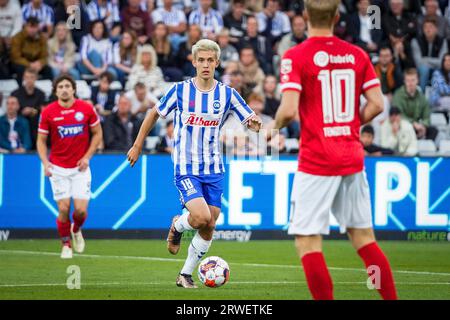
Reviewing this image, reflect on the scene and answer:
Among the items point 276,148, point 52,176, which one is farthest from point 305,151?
point 276,148

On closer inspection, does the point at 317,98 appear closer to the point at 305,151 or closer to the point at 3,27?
the point at 305,151

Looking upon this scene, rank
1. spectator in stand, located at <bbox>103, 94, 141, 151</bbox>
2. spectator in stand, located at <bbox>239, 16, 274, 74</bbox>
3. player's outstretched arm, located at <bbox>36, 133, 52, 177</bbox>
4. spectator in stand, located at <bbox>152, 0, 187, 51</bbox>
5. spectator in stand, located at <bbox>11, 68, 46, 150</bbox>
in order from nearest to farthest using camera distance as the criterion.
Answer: player's outstretched arm, located at <bbox>36, 133, 52, 177</bbox> → spectator in stand, located at <bbox>103, 94, 141, 151</bbox> → spectator in stand, located at <bbox>11, 68, 46, 150</bbox> → spectator in stand, located at <bbox>239, 16, 274, 74</bbox> → spectator in stand, located at <bbox>152, 0, 187, 51</bbox>

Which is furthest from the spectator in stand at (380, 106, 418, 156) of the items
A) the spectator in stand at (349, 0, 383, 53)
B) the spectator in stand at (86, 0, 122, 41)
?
the spectator in stand at (86, 0, 122, 41)

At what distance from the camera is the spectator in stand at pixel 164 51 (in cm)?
2053

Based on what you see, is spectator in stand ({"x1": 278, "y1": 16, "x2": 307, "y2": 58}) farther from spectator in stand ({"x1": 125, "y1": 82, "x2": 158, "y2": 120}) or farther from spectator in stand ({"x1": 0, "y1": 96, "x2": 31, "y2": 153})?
spectator in stand ({"x1": 0, "y1": 96, "x2": 31, "y2": 153})

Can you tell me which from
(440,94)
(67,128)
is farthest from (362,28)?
(67,128)

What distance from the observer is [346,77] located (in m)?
7.90

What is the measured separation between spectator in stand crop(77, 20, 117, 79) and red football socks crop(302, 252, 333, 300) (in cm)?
1319

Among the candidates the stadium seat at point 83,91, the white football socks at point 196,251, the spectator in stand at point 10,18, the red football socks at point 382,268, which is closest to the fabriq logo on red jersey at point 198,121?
the white football socks at point 196,251

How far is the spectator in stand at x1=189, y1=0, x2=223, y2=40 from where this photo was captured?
70.2ft

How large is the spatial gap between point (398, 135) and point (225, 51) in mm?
4008

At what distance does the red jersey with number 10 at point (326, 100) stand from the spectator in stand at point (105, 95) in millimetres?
11924

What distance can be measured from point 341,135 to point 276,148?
9535 millimetres

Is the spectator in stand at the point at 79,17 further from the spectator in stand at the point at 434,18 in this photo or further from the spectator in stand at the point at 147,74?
the spectator in stand at the point at 434,18
